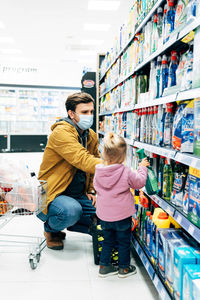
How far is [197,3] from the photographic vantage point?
140 centimetres

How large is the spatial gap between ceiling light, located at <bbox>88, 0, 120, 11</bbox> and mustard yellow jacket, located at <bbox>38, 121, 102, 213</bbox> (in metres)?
4.89

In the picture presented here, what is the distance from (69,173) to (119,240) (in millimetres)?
723

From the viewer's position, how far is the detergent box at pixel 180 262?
1391mm

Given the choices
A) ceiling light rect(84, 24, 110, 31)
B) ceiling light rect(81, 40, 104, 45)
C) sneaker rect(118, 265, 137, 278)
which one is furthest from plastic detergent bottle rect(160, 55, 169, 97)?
ceiling light rect(81, 40, 104, 45)

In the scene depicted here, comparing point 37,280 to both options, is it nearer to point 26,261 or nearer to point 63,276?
point 63,276

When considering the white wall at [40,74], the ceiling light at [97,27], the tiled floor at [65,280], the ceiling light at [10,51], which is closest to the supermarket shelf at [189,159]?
the tiled floor at [65,280]

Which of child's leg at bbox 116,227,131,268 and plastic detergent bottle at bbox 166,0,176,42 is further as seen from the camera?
child's leg at bbox 116,227,131,268

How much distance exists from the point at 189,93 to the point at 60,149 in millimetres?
1242

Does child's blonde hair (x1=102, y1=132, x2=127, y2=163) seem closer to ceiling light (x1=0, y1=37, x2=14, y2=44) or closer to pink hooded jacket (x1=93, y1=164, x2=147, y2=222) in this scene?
pink hooded jacket (x1=93, y1=164, x2=147, y2=222)

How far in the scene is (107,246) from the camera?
2.04 m

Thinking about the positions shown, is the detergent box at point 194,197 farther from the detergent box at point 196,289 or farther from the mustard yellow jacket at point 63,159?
the mustard yellow jacket at point 63,159

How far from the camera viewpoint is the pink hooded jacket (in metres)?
1.91

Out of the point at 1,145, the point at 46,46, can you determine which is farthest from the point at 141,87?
the point at 46,46

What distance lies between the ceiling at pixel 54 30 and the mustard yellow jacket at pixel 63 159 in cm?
496
